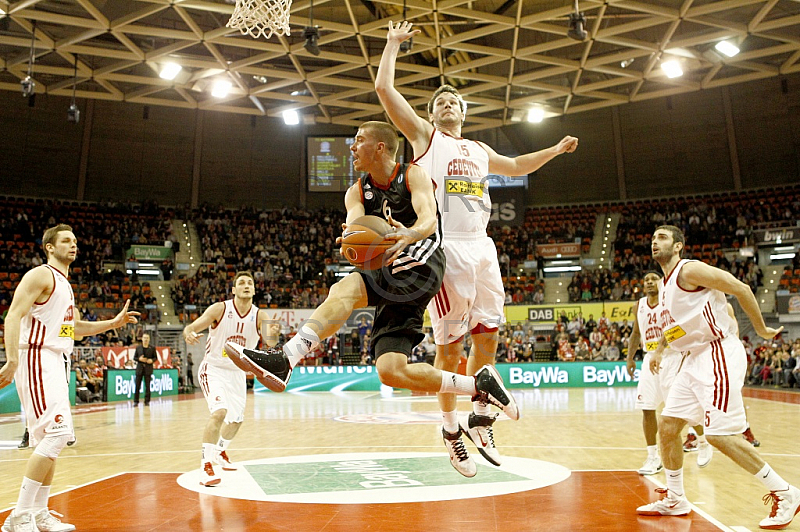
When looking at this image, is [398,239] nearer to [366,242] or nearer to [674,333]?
[366,242]

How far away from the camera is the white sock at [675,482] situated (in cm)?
554

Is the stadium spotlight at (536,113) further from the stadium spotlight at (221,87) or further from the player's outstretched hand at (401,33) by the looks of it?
the player's outstretched hand at (401,33)

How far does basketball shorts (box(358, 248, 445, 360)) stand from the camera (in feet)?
14.7

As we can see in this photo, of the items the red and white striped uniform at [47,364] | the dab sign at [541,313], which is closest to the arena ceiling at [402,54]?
the dab sign at [541,313]

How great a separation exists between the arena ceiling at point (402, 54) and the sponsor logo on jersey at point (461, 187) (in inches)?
640

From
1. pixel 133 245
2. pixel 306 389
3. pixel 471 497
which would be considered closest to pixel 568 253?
pixel 306 389

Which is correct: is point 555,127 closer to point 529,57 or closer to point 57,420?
point 529,57

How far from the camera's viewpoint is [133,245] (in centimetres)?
3044

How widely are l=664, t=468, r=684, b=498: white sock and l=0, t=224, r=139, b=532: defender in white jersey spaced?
4.56 metres

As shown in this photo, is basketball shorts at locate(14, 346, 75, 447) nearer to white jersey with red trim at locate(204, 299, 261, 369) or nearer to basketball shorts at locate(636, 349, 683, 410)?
white jersey with red trim at locate(204, 299, 261, 369)

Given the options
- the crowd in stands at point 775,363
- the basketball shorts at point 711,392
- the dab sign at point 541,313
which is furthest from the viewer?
the dab sign at point 541,313

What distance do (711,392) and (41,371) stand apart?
5.22 meters

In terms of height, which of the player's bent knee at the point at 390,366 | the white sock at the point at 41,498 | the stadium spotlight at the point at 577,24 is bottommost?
the white sock at the point at 41,498

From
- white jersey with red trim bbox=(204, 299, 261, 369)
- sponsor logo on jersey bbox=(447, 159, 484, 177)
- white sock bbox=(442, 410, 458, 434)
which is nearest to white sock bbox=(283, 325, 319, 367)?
white sock bbox=(442, 410, 458, 434)
